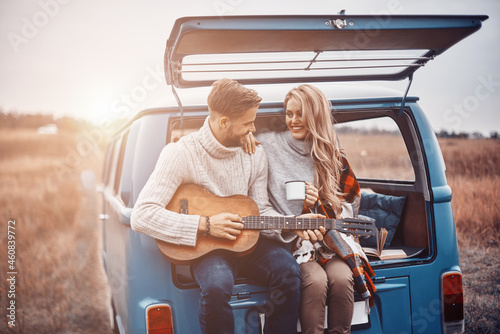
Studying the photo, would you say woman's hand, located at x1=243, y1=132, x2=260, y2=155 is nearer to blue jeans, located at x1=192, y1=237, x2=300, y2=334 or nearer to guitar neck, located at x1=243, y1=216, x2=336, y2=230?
guitar neck, located at x1=243, y1=216, x2=336, y2=230

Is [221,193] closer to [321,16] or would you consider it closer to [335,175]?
[335,175]

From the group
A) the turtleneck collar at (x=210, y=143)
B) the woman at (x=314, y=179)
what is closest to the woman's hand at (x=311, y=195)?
the woman at (x=314, y=179)

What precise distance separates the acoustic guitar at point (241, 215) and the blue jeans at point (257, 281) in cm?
7

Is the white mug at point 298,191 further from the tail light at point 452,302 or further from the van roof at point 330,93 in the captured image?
the tail light at point 452,302

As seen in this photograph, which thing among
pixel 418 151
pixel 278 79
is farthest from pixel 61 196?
pixel 418 151

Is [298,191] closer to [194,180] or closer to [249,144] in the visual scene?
[249,144]

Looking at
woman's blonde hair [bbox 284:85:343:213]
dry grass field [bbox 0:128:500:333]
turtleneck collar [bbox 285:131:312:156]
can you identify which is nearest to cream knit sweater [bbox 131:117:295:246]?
turtleneck collar [bbox 285:131:312:156]

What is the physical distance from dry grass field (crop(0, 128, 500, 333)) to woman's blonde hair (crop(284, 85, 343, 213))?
2.11 m

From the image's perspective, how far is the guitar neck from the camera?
2002 mm

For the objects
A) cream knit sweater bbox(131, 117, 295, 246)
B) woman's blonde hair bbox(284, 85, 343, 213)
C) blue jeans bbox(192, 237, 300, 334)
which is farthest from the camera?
woman's blonde hair bbox(284, 85, 343, 213)

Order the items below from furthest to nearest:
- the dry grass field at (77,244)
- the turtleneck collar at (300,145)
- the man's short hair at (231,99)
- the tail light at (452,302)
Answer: the dry grass field at (77,244) → the turtleneck collar at (300,145) → the tail light at (452,302) → the man's short hair at (231,99)

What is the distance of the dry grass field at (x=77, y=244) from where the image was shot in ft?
13.5

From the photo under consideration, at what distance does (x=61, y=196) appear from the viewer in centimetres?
1115

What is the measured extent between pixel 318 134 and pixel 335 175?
0.93 ft
